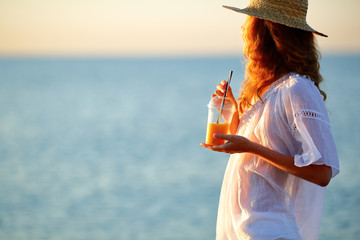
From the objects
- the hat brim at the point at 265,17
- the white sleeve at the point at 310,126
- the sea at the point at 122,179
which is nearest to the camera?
the white sleeve at the point at 310,126

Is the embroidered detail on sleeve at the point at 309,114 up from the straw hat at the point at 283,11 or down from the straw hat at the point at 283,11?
down

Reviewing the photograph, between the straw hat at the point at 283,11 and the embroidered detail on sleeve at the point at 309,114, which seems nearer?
the embroidered detail on sleeve at the point at 309,114

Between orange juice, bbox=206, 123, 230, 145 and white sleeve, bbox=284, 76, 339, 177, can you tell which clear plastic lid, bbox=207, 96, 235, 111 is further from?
white sleeve, bbox=284, 76, 339, 177

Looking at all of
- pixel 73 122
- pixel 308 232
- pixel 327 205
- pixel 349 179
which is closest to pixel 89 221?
pixel 327 205

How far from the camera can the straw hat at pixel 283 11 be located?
6.72 ft

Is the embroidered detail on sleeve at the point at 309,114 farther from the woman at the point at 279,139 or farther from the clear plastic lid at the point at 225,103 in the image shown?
the clear plastic lid at the point at 225,103

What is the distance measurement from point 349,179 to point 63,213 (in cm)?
663

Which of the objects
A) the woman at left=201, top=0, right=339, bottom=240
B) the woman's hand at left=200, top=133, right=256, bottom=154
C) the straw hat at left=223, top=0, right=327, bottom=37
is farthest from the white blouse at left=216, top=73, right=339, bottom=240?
the straw hat at left=223, top=0, right=327, bottom=37

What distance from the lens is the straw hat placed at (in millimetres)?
2047

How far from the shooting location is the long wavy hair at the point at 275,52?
2.09 meters

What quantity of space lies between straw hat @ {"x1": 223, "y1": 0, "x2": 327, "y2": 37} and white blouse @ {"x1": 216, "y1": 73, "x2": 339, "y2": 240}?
23 centimetres

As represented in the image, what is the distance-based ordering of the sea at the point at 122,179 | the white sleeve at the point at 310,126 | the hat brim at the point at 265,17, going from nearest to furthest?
the white sleeve at the point at 310,126
the hat brim at the point at 265,17
the sea at the point at 122,179

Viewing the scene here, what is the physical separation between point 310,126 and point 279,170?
0.92ft

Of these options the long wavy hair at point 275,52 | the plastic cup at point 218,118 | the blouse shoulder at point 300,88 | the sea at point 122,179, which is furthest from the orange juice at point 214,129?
the sea at point 122,179
